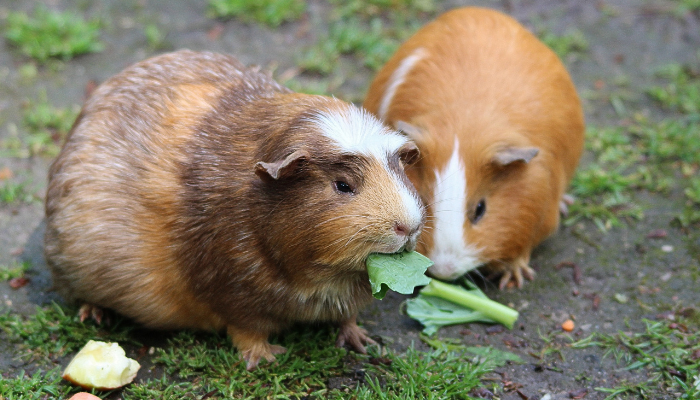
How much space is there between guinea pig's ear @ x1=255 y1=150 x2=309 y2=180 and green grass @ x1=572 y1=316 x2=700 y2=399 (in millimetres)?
1975

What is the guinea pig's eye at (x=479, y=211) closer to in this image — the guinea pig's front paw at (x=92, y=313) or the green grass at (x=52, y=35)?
the guinea pig's front paw at (x=92, y=313)

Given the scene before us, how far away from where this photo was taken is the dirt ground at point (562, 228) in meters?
3.95

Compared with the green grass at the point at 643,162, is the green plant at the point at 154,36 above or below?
above

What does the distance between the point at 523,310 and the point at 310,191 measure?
1.83m

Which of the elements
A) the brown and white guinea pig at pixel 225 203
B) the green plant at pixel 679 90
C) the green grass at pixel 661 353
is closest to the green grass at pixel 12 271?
the brown and white guinea pig at pixel 225 203

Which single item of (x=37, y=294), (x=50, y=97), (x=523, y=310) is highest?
(x=50, y=97)

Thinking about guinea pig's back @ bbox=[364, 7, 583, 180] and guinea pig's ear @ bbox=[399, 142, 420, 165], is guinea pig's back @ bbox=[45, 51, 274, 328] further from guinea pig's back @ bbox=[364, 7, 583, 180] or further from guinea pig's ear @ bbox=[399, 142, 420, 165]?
guinea pig's back @ bbox=[364, 7, 583, 180]

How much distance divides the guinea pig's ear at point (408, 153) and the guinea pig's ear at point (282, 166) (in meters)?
0.48

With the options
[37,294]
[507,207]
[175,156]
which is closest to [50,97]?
[37,294]

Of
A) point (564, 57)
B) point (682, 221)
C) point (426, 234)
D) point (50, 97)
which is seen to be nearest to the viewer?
point (426, 234)

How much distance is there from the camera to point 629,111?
19.4ft

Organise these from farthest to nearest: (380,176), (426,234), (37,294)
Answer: (37,294)
(426,234)
(380,176)

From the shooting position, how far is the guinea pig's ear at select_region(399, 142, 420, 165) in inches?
126

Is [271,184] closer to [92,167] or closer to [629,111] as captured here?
[92,167]
